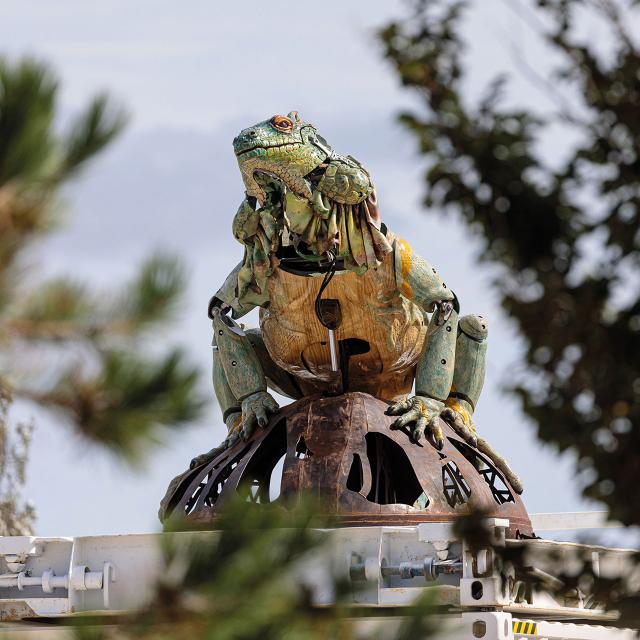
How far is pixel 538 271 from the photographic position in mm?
9234

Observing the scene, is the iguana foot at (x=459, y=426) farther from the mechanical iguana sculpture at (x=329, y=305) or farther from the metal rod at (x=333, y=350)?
the metal rod at (x=333, y=350)

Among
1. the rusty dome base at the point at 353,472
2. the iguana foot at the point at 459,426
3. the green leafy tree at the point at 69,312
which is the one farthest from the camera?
the iguana foot at the point at 459,426

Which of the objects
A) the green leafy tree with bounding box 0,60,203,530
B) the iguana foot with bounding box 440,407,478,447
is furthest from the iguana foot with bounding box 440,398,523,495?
the green leafy tree with bounding box 0,60,203,530

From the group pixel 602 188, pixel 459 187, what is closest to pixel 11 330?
pixel 459 187

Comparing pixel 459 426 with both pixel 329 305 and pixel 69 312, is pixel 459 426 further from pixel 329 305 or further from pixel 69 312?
pixel 69 312

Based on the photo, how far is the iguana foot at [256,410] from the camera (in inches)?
675

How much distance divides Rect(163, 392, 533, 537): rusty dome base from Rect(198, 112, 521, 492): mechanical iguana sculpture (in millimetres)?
191

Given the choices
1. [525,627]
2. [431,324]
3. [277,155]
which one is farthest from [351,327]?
[525,627]

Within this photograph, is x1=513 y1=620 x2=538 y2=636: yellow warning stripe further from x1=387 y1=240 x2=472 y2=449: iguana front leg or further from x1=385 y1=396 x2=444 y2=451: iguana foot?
x1=387 y1=240 x2=472 y2=449: iguana front leg

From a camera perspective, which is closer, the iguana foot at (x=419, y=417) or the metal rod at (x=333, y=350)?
the iguana foot at (x=419, y=417)

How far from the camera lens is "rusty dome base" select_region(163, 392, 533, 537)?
16.1m

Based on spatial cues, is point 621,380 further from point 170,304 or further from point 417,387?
point 417,387

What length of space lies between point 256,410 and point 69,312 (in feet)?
25.5

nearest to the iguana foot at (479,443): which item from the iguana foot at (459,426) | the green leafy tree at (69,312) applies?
the iguana foot at (459,426)
